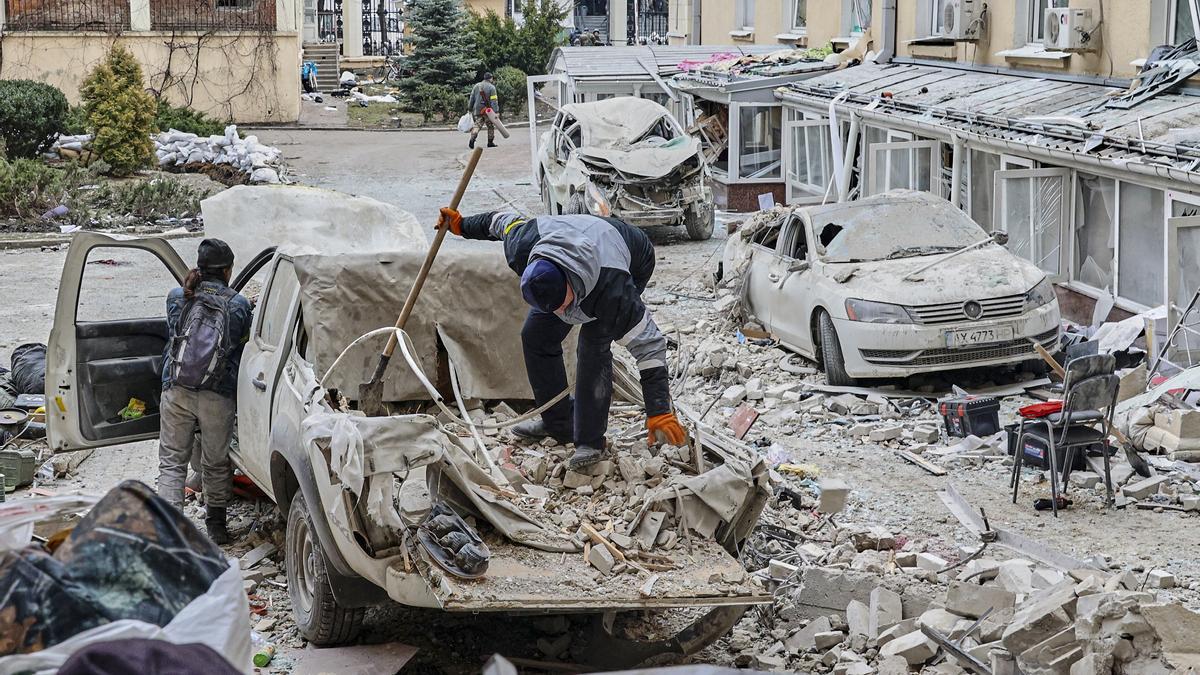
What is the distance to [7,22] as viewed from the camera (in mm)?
34000

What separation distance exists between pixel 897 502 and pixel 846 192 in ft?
39.6

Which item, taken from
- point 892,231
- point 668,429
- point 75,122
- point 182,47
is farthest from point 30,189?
point 668,429

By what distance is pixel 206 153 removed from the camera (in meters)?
28.1

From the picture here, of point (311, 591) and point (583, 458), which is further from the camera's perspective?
point (583, 458)

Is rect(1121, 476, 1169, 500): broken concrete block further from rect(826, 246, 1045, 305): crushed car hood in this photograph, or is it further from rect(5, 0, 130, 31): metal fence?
rect(5, 0, 130, 31): metal fence

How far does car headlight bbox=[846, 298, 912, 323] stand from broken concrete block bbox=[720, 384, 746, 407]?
113 cm

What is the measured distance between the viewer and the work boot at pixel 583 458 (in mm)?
6730

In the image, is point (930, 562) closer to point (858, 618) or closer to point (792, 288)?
point (858, 618)

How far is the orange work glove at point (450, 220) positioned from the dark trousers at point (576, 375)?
24.2 inches

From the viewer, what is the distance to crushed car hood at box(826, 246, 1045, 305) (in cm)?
1138

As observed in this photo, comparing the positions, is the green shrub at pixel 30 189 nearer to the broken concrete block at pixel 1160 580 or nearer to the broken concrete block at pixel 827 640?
the broken concrete block at pixel 827 640

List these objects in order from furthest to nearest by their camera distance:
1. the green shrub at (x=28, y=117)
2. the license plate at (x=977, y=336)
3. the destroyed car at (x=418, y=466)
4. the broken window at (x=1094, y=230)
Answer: the green shrub at (x=28, y=117) < the broken window at (x=1094, y=230) < the license plate at (x=977, y=336) < the destroyed car at (x=418, y=466)

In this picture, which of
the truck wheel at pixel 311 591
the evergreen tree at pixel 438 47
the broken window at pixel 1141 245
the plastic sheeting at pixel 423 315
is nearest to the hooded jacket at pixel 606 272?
the plastic sheeting at pixel 423 315

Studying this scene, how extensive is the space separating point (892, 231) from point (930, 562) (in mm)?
5729
